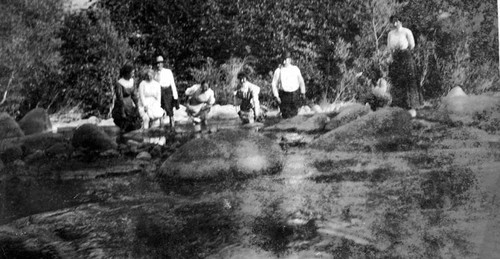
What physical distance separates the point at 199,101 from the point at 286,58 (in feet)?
1.37

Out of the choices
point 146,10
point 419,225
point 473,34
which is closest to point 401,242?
point 419,225

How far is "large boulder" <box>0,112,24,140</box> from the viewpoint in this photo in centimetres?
288

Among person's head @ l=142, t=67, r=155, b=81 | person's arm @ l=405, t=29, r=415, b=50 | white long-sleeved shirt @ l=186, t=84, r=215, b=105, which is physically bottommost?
white long-sleeved shirt @ l=186, t=84, r=215, b=105

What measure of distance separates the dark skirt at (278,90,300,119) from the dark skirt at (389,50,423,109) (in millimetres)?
468

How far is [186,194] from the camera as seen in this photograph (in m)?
2.74

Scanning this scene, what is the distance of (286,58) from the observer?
9.01 ft

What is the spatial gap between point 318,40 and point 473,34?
0.79 m

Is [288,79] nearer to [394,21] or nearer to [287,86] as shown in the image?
[287,86]

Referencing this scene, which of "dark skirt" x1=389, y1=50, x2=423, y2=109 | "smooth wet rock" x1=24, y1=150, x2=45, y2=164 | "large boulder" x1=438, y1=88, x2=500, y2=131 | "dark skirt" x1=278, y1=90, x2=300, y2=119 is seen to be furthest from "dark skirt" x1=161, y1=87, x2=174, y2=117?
"large boulder" x1=438, y1=88, x2=500, y2=131

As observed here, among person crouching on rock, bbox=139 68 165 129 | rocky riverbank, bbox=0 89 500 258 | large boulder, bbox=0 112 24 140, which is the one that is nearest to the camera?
rocky riverbank, bbox=0 89 500 258

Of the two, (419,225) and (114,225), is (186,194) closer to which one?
(114,225)

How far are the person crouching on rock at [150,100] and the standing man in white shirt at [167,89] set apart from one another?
3 centimetres

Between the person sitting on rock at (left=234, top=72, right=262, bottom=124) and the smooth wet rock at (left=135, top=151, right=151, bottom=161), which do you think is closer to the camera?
the person sitting on rock at (left=234, top=72, right=262, bottom=124)

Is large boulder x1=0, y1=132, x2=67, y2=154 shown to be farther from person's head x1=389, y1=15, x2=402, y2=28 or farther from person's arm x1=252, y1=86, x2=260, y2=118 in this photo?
person's head x1=389, y1=15, x2=402, y2=28
